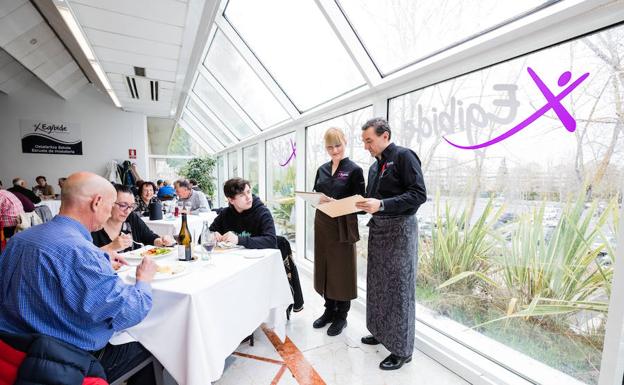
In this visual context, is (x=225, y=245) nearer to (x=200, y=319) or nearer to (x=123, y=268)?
(x=123, y=268)

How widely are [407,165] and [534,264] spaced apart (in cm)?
99

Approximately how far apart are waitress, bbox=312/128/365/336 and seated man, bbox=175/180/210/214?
298 centimetres

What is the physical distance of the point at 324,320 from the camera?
2.49 metres

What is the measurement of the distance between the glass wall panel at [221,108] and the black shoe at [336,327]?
4613 millimetres

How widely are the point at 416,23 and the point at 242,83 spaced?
3.20 metres

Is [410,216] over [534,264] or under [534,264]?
over

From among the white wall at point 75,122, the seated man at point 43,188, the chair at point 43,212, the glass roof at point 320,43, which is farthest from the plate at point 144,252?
the white wall at point 75,122

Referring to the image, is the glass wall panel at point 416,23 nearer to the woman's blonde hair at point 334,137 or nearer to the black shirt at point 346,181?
the woman's blonde hair at point 334,137

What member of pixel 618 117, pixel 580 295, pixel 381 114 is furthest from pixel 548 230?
pixel 381 114

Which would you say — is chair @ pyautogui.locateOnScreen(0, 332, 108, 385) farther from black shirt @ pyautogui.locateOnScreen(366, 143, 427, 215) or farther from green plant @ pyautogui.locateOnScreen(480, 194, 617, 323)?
green plant @ pyautogui.locateOnScreen(480, 194, 617, 323)

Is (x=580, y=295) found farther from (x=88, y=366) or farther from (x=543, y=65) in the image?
(x=88, y=366)

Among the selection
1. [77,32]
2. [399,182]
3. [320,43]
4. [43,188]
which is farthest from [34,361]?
[43,188]

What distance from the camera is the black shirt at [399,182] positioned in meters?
1.73

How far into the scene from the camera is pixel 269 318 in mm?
2072
